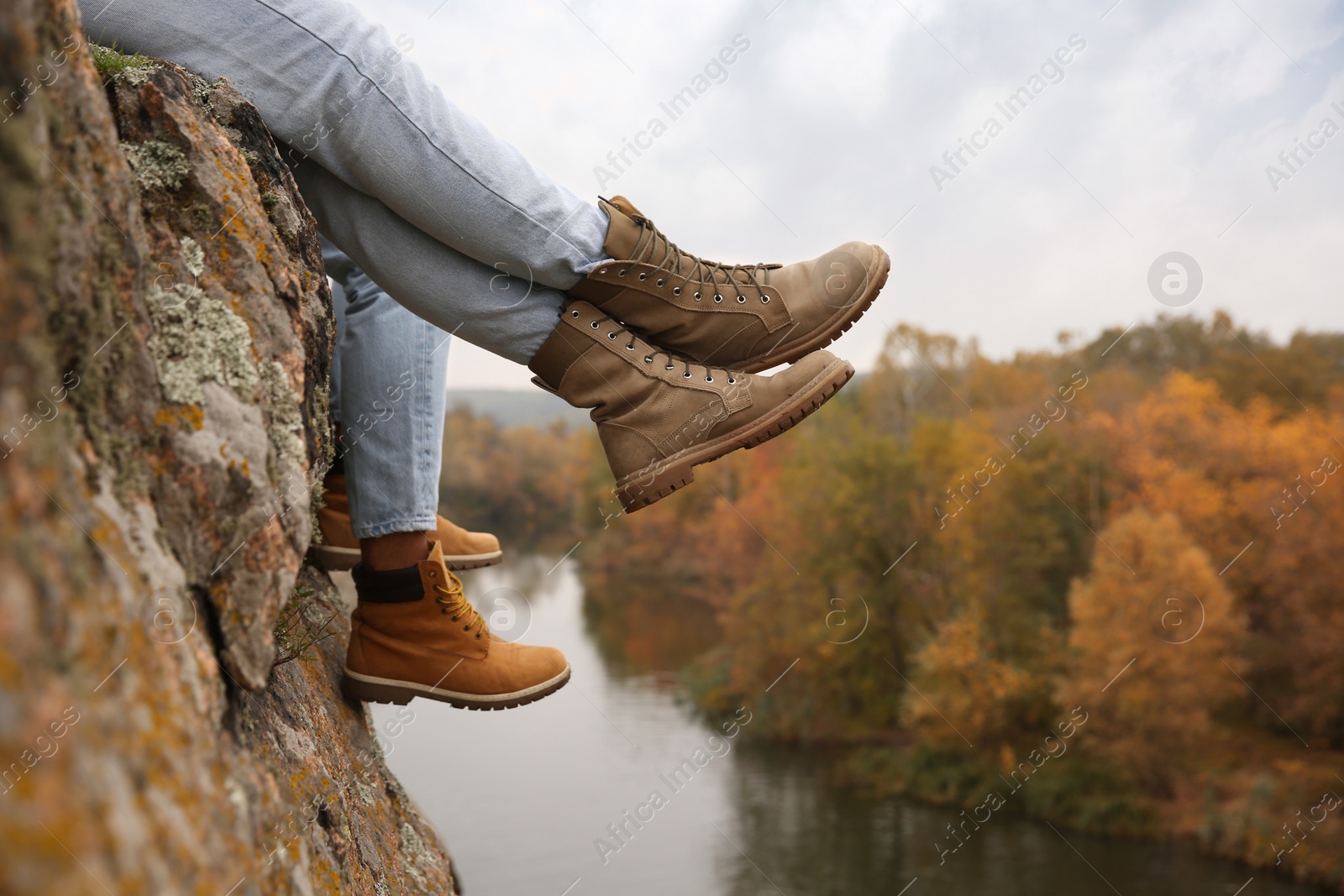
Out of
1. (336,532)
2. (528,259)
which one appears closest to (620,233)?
(528,259)

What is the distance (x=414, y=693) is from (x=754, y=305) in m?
1.19

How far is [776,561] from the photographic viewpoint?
30.1 meters

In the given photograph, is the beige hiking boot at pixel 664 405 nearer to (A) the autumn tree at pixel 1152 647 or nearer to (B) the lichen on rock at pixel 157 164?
(B) the lichen on rock at pixel 157 164

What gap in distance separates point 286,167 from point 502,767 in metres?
25.5

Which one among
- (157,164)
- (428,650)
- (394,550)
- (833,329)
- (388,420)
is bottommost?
(428,650)

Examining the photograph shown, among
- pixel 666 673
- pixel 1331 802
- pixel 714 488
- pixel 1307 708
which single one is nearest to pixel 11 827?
pixel 1331 802

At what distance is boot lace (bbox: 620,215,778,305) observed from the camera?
7.36 feet

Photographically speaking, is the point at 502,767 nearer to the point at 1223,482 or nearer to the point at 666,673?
the point at 666,673

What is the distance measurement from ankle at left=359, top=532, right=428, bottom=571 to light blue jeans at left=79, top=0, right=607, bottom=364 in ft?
A: 1.59

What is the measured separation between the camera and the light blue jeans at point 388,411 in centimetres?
229

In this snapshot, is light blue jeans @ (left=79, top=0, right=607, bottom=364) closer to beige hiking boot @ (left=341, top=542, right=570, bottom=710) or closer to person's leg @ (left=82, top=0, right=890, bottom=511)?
person's leg @ (left=82, top=0, right=890, bottom=511)

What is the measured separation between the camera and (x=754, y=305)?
95.0 inches

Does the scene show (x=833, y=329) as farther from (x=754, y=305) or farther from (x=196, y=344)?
(x=196, y=344)

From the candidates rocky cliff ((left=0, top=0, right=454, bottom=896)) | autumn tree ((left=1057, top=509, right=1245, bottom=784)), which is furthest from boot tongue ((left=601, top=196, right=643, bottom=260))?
autumn tree ((left=1057, top=509, right=1245, bottom=784))
